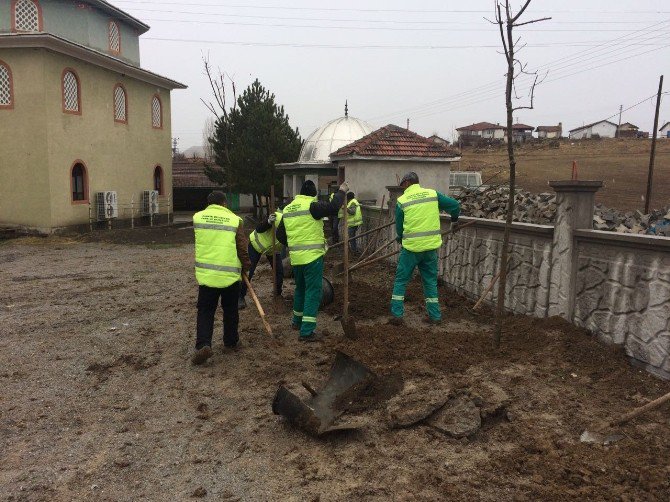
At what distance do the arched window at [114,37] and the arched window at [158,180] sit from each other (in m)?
5.35

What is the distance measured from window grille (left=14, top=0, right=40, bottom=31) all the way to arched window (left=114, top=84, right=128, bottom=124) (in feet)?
11.5

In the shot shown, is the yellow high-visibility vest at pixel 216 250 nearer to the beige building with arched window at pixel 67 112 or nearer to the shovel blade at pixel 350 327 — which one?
the shovel blade at pixel 350 327

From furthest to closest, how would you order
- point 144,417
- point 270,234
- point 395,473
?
point 270,234 < point 144,417 < point 395,473

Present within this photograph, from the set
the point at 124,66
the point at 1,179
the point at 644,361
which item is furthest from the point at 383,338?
the point at 124,66

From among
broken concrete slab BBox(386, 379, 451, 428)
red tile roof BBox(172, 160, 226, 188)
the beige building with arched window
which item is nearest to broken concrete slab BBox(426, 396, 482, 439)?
broken concrete slab BBox(386, 379, 451, 428)

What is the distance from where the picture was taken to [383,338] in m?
5.73

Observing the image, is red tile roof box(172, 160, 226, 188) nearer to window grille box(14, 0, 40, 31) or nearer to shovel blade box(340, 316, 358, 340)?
window grille box(14, 0, 40, 31)

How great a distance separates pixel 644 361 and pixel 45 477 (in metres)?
4.54

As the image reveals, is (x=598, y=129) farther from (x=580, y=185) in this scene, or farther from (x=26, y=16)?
(x=580, y=185)

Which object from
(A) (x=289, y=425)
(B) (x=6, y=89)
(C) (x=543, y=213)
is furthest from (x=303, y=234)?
(B) (x=6, y=89)

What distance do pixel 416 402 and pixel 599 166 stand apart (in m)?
36.4

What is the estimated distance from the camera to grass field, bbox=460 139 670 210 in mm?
25969

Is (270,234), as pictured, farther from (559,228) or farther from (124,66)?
(124,66)

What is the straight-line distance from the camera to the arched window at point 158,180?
82.3ft
